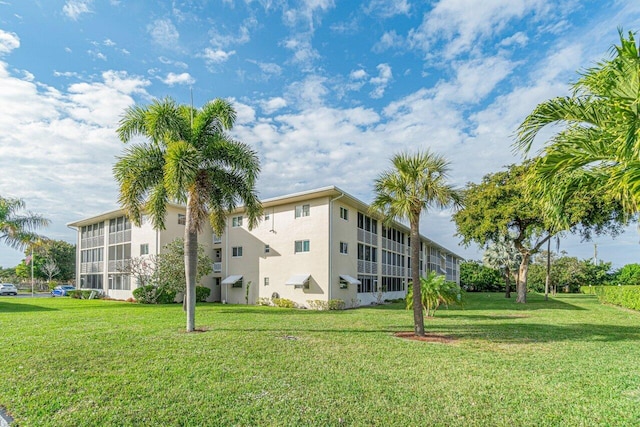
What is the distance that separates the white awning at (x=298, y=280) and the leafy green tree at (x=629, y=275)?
172 ft

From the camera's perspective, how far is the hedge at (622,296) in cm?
2266

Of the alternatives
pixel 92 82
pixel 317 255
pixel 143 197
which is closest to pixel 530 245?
Result: pixel 317 255

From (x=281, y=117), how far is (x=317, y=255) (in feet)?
30.3

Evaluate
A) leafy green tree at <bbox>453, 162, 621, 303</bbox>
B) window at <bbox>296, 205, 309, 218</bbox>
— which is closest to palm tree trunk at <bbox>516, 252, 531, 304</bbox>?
leafy green tree at <bbox>453, 162, 621, 303</bbox>

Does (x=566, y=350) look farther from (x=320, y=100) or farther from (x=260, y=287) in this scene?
(x=260, y=287)

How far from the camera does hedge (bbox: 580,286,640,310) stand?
2266cm

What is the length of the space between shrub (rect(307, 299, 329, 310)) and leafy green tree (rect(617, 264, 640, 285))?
170 feet

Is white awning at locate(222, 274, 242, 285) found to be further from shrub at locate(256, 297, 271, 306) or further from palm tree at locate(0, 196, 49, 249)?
palm tree at locate(0, 196, 49, 249)

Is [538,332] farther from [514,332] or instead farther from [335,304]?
[335,304]

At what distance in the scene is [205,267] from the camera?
21922 millimetres

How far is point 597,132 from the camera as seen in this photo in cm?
603

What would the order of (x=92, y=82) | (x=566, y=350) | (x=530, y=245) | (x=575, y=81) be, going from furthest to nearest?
(x=530, y=245) → (x=92, y=82) → (x=566, y=350) → (x=575, y=81)

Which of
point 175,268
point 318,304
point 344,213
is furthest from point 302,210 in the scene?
point 175,268

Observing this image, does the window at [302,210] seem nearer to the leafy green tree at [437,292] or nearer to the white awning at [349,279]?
the white awning at [349,279]
